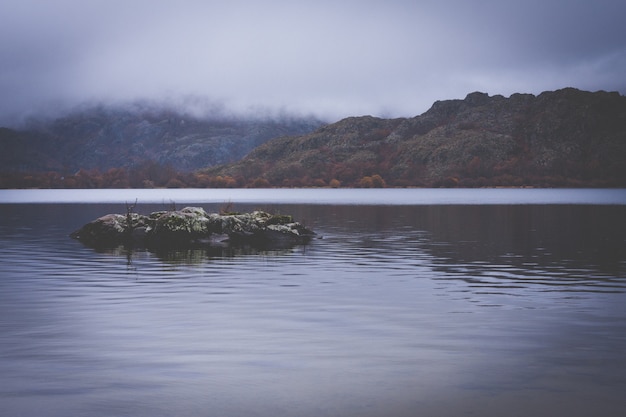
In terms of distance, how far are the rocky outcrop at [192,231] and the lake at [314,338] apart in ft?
39.9

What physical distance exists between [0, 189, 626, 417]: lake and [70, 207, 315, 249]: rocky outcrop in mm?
12159

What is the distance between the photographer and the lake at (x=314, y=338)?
12.5 meters

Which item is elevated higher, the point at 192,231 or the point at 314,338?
the point at 192,231

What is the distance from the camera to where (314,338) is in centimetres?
1780

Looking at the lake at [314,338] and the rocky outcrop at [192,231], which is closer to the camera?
the lake at [314,338]

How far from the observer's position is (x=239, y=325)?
64.1ft

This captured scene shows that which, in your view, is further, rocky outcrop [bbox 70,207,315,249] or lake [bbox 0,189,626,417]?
rocky outcrop [bbox 70,207,315,249]

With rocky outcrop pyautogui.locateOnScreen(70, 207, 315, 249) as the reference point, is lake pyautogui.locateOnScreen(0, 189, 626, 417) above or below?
below

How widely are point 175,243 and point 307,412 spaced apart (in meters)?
38.9

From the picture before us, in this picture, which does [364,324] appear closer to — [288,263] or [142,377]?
[142,377]

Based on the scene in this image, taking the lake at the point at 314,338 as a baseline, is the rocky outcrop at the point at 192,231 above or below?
above

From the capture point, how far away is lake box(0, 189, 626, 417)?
12.5 metres

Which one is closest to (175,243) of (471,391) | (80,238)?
(80,238)

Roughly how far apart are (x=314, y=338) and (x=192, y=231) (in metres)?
33.1
